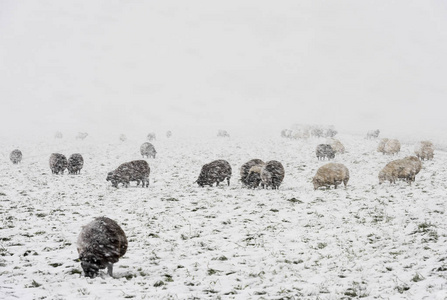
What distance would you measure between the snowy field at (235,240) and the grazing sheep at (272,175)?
746mm

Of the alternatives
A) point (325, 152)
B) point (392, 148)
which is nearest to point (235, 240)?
point (325, 152)

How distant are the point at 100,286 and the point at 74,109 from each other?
14604 centimetres

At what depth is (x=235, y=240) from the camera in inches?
393

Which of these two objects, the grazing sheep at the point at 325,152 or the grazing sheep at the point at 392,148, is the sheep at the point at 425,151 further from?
the grazing sheep at the point at 325,152

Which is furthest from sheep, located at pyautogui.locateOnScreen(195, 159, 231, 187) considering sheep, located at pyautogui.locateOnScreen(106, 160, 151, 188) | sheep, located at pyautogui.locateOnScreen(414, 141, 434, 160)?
sheep, located at pyautogui.locateOnScreen(414, 141, 434, 160)

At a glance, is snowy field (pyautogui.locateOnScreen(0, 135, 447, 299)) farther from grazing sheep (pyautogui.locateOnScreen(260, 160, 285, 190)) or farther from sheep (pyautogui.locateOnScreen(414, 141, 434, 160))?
sheep (pyautogui.locateOnScreen(414, 141, 434, 160))

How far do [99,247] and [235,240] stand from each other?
419cm

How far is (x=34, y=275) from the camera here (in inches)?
298

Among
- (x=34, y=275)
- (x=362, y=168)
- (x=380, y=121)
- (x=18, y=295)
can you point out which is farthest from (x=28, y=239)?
(x=380, y=121)

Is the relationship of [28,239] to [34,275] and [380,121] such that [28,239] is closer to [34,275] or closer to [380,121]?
[34,275]

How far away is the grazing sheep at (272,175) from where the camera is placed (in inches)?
670

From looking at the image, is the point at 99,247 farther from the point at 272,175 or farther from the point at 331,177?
the point at 331,177

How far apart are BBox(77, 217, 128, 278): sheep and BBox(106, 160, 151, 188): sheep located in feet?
34.8

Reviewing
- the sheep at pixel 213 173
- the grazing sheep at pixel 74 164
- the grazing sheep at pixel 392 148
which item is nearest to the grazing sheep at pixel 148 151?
the grazing sheep at pixel 74 164
